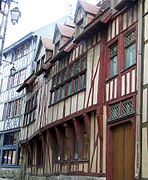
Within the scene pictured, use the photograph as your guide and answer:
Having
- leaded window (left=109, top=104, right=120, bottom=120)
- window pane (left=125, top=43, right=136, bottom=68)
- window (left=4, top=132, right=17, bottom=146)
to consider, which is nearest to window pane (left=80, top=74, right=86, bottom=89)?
leaded window (left=109, top=104, right=120, bottom=120)

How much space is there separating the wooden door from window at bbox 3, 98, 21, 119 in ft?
57.7

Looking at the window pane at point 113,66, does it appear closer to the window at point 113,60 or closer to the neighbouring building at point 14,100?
the window at point 113,60

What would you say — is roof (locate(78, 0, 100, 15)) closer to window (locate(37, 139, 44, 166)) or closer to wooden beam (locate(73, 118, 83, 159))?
wooden beam (locate(73, 118, 83, 159))

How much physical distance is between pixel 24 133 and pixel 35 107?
330cm

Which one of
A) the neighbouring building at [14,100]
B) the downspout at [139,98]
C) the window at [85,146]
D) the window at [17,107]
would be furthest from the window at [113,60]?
the window at [17,107]

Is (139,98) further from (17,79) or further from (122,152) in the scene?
(17,79)

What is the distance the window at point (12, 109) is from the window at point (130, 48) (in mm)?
17830

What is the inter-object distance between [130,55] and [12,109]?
1983cm

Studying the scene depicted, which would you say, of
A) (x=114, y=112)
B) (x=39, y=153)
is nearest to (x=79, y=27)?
(x=114, y=112)

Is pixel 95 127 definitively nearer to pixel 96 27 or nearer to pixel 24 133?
pixel 96 27

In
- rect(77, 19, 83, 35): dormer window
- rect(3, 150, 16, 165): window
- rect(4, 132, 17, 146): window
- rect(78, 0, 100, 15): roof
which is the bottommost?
rect(3, 150, 16, 165): window

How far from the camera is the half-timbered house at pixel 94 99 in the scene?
10.3m

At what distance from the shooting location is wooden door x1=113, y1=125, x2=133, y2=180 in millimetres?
10008

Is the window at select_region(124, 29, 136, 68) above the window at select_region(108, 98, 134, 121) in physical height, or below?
above
